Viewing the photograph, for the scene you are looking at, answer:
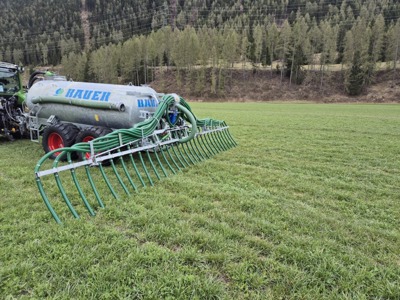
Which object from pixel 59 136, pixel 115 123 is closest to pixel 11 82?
pixel 59 136

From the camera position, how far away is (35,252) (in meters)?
2.58

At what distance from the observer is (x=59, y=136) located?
6.32 m

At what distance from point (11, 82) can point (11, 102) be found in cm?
72

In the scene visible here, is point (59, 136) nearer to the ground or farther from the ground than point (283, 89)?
nearer to the ground

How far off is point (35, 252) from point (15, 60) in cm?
10518

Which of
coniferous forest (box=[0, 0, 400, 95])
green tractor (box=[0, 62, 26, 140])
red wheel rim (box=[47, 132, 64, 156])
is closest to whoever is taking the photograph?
red wheel rim (box=[47, 132, 64, 156])

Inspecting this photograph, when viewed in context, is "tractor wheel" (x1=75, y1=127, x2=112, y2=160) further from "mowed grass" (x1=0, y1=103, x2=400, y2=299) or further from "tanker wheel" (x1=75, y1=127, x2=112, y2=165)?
"mowed grass" (x1=0, y1=103, x2=400, y2=299)

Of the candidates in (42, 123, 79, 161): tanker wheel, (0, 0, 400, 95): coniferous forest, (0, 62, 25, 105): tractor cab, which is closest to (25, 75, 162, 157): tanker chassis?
(42, 123, 79, 161): tanker wheel

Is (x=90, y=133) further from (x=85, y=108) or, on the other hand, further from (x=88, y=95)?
(x=88, y=95)

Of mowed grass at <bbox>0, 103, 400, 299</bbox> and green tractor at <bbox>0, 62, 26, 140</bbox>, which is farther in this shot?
green tractor at <bbox>0, 62, 26, 140</bbox>

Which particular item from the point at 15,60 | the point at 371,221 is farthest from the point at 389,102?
the point at 15,60

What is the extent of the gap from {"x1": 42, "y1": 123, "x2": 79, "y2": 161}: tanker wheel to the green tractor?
181cm

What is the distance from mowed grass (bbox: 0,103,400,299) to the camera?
7.20 ft

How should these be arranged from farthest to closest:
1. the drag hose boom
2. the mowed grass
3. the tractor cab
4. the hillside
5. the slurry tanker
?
the hillside, the tractor cab, the slurry tanker, the drag hose boom, the mowed grass
